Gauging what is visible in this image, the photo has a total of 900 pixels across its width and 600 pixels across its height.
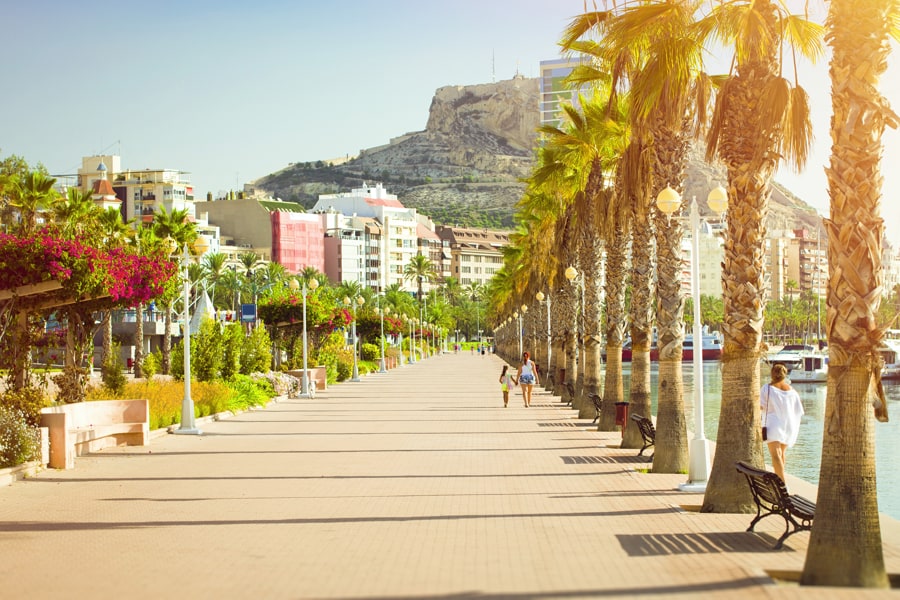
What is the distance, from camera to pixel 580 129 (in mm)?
26406

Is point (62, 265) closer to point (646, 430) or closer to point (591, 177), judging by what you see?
point (646, 430)

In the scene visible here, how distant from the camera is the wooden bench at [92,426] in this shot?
17844 millimetres

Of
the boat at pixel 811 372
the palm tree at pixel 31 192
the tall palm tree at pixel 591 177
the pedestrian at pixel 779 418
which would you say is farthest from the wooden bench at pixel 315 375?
the boat at pixel 811 372

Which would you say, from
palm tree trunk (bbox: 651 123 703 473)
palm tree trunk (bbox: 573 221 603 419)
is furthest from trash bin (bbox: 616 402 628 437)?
palm tree trunk (bbox: 573 221 603 419)

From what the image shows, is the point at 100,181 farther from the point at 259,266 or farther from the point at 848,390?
the point at 848,390

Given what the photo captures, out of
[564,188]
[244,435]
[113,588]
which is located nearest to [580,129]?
[564,188]

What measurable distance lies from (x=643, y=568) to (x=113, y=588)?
14.5ft

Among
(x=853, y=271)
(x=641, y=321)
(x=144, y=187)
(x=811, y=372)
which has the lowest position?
(x=811, y=372)

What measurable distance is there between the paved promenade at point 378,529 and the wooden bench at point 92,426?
1.25 ft

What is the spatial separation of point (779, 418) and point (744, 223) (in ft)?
8.46

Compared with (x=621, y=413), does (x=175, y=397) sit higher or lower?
higher

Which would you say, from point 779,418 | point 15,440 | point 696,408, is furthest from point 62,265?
point 779,418

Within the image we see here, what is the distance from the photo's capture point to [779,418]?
14.1 metres

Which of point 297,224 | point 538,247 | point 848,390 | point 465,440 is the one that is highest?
point 297,224
